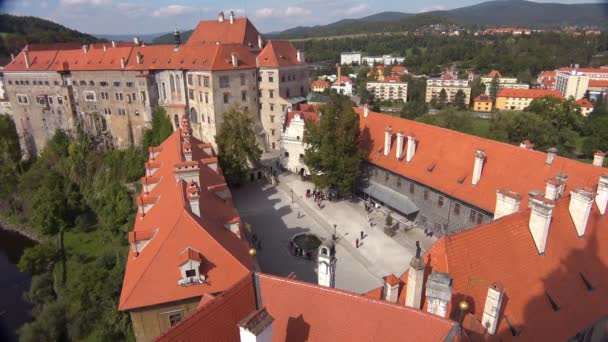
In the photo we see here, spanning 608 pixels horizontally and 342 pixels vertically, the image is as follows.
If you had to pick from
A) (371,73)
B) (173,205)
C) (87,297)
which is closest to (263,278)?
(173,205)

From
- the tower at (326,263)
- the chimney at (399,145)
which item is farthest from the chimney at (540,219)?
the chimney at (399,145)

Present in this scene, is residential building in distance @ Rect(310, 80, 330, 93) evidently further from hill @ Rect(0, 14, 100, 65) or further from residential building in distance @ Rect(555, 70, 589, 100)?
residential building in distance @ Rect(555, 70, 589, 100)

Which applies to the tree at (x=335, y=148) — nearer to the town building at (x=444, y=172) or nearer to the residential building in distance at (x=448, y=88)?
the town building at (x=444, y=172)

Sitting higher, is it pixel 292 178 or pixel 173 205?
pixel 173 205

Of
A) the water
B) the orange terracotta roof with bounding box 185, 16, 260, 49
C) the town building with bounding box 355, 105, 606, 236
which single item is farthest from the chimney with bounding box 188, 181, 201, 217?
the orange terracotta roof with bounding box 185, 16, 260, 49

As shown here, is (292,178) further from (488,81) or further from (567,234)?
(488,81)
